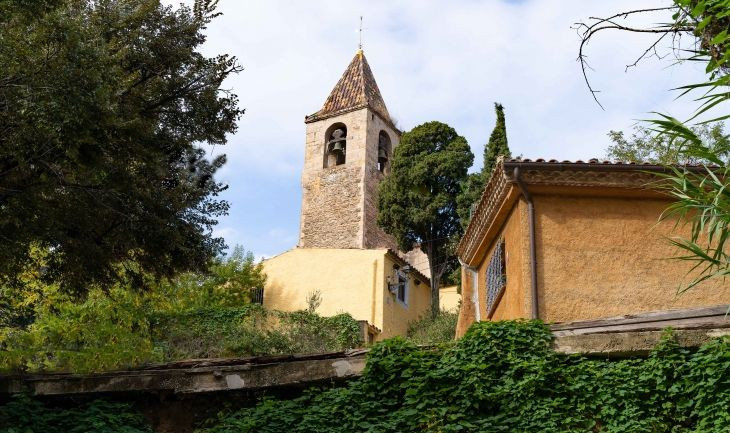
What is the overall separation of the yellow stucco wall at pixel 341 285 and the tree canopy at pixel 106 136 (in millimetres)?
18389

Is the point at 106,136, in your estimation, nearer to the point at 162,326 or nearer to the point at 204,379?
the point at 204,379

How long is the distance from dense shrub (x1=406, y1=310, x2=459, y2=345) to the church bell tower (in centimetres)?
847

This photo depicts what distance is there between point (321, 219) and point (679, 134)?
118 feet

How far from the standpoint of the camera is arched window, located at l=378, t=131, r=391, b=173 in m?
45.0

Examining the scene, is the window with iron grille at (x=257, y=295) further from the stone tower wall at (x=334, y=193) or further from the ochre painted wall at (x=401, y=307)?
the stone tower wall at (x=334, y=193)

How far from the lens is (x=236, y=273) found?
109 ft

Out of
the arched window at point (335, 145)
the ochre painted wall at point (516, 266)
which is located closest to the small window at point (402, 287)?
the arched window at point (335, 145)

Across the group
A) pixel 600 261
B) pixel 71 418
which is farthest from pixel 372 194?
pixel 71 418

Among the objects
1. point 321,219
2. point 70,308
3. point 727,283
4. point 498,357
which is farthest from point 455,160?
point 498,357

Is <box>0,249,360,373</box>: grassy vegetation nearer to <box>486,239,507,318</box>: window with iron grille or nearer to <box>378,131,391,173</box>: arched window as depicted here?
<box>486,239,507,318</box>: window with iron grille

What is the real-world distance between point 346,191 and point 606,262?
30932 mm

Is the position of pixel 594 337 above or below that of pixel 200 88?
below

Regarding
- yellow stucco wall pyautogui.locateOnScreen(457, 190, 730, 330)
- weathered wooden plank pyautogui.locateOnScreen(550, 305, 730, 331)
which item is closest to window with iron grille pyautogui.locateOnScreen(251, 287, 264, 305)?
yellow stucco wall pyautogui.locateOnScreen(457, 190, 730, 330)

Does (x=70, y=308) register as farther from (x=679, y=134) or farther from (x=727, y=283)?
(x=679, y=134)
